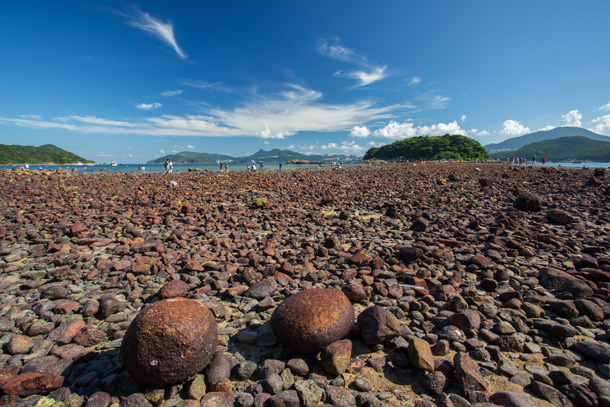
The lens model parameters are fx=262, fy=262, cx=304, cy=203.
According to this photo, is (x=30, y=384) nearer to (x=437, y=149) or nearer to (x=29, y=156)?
(x=437, y=149)

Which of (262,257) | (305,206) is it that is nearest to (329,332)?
(262,257)

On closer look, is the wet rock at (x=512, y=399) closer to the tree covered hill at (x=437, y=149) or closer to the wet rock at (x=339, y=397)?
the wet rock at (x=339, y=397)

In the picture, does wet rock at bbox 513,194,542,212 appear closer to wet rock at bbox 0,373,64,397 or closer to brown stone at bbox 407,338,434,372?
brown stone at bbox 407,338,434,372

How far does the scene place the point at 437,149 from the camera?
104125 millimetres

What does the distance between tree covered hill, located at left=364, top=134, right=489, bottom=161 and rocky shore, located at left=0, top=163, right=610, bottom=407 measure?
96243 mm

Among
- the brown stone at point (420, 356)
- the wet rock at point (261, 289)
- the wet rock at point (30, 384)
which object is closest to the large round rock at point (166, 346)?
the wet rock at point (30, 384)

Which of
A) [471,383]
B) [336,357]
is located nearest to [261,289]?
[336,357]

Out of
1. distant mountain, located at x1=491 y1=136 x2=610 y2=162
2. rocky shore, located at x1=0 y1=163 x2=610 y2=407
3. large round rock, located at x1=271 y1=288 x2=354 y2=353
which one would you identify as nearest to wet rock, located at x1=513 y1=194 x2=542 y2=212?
rocky shore, located at x1=0 y1=163 x2=610 y2=407

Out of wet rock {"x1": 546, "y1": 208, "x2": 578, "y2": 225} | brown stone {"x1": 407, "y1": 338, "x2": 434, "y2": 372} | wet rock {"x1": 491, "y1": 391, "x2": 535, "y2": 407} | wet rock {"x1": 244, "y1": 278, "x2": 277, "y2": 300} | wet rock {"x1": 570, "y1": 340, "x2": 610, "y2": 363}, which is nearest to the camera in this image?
wet rock {"x1": 491, "y1": 391, "x2": 535, "y2": 407}

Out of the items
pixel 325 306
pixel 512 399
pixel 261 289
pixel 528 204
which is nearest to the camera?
pixel 512 399

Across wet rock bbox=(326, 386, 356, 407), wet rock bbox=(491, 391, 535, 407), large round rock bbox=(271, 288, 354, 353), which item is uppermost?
large round rock bbox=(271, 288, 354, 353)

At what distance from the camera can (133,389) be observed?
8.41ft

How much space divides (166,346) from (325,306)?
5.55ft

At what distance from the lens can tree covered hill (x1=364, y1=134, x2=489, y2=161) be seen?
316 feet
